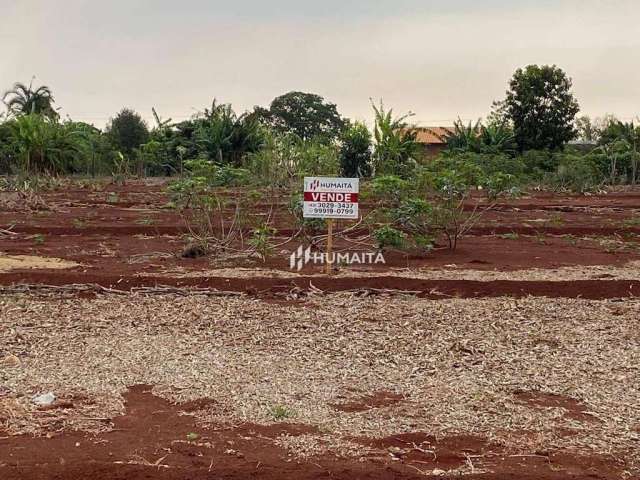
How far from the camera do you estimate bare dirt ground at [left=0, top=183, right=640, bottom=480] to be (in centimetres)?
418

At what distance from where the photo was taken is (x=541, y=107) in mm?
36844

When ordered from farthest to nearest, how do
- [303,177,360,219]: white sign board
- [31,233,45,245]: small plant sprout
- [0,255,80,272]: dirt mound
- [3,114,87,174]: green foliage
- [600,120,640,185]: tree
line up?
[600,120,640,185]: tree < [3,114,87,174]: green foliage < [31,233,45,245]: small plant sprout < [0,255,80,272]: dirt mound < [303,177,360,219]: white sign board

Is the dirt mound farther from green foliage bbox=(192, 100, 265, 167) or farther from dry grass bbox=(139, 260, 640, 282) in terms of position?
green foliage bbox=(192, 100, 265, 167)

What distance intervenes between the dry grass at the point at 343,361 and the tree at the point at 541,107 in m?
30.2

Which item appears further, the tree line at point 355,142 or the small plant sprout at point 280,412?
the tree line at point 355,142

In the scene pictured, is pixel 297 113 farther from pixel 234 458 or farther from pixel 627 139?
pixel 234 458

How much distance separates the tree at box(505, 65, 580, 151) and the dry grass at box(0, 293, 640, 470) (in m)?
30.2

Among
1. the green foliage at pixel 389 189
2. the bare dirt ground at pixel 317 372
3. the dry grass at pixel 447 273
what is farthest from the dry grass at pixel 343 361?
the green foliage at pixel 389 189

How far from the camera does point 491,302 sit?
789 centimetres

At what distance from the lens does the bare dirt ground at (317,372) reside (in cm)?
418

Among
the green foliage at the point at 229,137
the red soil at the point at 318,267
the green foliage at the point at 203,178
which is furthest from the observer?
the green foliage at the point at 229,137

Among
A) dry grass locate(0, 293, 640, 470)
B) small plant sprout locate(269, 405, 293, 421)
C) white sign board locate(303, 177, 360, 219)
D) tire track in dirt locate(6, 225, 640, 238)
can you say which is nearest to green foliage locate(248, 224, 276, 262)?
white sign board locate(303, 177, 360, 219)

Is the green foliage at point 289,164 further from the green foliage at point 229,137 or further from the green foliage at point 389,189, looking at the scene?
the green foliage at point 229,137

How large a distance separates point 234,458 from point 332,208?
5.24 metres
